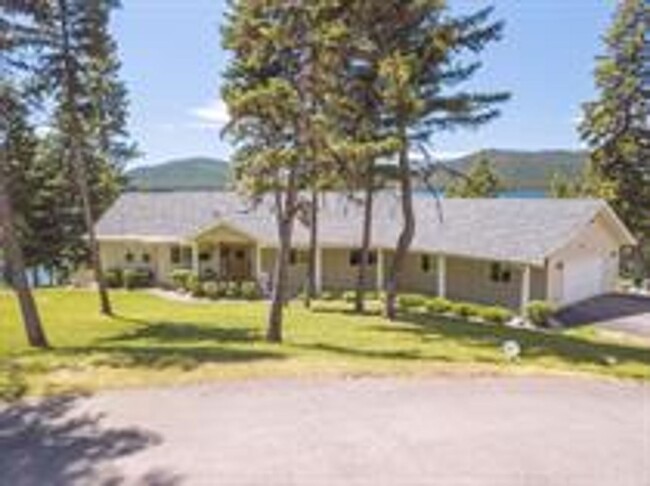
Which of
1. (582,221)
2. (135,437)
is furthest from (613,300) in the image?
(135,437)

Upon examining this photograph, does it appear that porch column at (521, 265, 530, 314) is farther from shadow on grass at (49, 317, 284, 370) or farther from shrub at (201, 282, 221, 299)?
shrub at (201, 282, 221, 299)

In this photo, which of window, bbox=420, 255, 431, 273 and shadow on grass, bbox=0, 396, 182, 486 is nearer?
shadow on grass, bbox=0, 396, 182, 486

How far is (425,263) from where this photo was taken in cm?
3503

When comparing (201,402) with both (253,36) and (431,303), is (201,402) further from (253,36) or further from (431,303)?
(431,303)

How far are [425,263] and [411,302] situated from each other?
3926 millimetres

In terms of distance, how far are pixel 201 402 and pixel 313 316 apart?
16366 millimetres

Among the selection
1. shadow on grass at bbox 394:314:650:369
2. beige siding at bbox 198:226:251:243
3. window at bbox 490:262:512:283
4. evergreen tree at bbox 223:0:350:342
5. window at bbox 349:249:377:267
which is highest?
evergreen tree at bbox 223:0:350:342

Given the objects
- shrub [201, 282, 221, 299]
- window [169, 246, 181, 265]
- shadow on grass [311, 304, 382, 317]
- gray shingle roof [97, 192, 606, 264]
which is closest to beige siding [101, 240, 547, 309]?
window [169, 246, 181, 265]

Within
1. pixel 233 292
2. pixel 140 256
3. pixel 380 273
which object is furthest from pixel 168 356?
pixel 140 256

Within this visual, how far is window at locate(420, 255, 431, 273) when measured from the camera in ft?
114

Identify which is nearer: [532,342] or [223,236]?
[532,342]

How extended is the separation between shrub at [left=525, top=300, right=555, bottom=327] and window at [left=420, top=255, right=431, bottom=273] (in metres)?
6.78

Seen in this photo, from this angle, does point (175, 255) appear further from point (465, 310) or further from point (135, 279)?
point (465, 310)

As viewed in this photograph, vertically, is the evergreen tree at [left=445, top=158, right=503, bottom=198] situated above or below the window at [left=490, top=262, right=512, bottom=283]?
above
